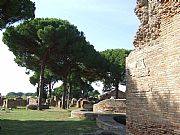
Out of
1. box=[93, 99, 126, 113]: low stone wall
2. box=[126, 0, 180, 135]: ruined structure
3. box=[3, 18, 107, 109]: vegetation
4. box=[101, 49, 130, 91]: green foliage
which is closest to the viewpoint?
box=[126, 0, 180, 135]: ruined structure

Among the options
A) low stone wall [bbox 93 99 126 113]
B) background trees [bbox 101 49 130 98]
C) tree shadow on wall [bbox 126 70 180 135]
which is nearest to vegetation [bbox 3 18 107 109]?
low stone wall [bbox 93 99 126 113]

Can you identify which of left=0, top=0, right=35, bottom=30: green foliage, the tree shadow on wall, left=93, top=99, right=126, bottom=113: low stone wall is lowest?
the tree shadow on wall

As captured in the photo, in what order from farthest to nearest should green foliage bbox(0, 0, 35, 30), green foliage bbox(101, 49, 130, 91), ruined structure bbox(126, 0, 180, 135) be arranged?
green foliage bbox(101, 49, 130, 91)
green foliage bbox(0, 0, 35, 30)
ruined structure bbox(126, 0, 180, 135)

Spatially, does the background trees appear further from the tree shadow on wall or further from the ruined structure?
the ruined structure

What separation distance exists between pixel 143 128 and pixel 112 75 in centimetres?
3250

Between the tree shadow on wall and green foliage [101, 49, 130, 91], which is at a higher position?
green foliage [101, 49, 130, 91]

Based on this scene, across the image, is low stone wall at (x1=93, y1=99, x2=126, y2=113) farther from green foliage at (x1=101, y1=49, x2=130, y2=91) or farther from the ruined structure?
green foliage at (x1=101, y1=49, x2=130, y2=91)

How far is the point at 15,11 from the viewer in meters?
16.2

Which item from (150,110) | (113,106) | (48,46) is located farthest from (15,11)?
(150,110)

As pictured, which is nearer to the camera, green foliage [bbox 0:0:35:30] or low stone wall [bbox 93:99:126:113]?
green foliage [bbox 0:0:35:30]

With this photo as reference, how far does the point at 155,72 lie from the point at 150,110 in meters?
0.74

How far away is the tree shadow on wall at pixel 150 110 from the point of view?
6090mm

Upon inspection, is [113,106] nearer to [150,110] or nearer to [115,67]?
[150,110]

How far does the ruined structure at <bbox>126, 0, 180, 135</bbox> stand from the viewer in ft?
19.9
